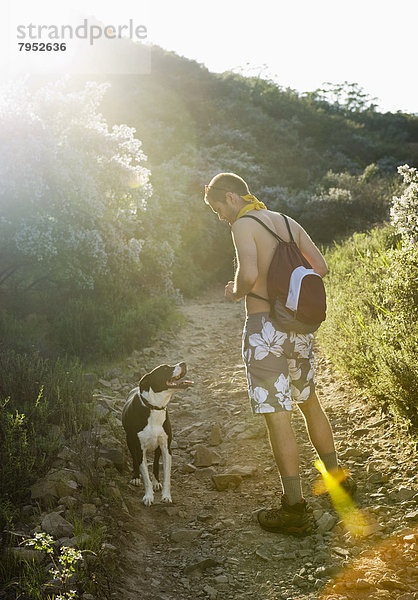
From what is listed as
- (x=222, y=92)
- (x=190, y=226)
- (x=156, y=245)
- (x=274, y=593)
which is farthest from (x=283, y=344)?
(x=222, y=92)

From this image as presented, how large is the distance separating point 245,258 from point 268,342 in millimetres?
625

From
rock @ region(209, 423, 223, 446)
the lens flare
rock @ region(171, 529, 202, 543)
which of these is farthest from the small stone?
rock @ region(209, 423, 223, 446)

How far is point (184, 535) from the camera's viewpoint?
13.1 ft

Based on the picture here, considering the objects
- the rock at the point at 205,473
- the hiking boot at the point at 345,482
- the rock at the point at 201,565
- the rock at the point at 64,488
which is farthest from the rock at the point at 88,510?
the hiking boot at the point at 345,482

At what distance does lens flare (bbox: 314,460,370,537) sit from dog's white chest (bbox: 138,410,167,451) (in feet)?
4.57

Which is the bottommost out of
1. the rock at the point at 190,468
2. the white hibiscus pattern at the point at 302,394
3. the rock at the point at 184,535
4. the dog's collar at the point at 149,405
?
the rock at the point at 190,468

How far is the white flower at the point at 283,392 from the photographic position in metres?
3.74

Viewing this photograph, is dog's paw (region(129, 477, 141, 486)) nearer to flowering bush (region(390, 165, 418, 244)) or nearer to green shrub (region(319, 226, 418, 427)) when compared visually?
green shrub (region(319, 226, 418, 427))

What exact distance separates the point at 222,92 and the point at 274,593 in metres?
34.3

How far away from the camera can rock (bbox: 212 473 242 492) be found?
4.75 meters

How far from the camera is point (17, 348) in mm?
7191

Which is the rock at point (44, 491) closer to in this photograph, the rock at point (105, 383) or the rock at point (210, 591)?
the rock at point (210, 591)

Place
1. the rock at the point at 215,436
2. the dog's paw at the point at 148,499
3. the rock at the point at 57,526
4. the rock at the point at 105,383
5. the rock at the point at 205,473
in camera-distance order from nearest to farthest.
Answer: the rock at the point at 57,526, the dog's paw at the point at 148,499, the rock at the point at 205,473, the rock at the point at 215,436, the rock at the point at 105,383

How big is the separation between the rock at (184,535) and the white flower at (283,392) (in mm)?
1234
